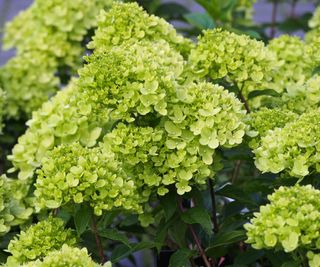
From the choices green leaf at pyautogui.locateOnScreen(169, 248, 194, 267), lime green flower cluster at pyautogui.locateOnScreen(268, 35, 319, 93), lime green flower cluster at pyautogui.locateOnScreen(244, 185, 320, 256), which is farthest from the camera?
lime green flower cluster at pyautogui.locateOnScreen(268, 35, 319, 93)

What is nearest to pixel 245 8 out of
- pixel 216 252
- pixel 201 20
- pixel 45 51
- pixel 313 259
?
pixel 201 20

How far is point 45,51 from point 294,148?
5.87ft

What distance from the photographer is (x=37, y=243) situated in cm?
218

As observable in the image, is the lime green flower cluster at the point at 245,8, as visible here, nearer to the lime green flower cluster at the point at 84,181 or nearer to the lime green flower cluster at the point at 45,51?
the lime green flower cluster at the point at 45,51

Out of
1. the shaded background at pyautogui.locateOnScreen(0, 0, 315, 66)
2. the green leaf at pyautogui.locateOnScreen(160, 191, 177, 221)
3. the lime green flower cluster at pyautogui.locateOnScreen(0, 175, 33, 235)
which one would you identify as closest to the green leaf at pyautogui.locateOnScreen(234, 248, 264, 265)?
the green leaf at pyautogui.locateOnScreen(160, 191, 177, 221)

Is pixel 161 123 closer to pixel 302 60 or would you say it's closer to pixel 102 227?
pixel 102 227

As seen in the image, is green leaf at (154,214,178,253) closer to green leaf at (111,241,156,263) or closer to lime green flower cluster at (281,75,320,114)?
green leaf at (111,241,156,263)

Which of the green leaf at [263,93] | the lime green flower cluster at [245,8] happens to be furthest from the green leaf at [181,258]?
the lime green flower cluster at [245,8]

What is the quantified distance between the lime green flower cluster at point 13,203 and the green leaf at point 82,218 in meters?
0.30

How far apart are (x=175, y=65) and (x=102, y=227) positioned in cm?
53

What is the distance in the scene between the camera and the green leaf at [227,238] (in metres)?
2.27

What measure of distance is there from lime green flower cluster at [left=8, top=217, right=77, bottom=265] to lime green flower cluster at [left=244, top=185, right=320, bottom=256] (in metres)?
0.56

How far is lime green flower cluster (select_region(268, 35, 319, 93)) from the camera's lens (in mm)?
2881

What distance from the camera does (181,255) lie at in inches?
92.1
